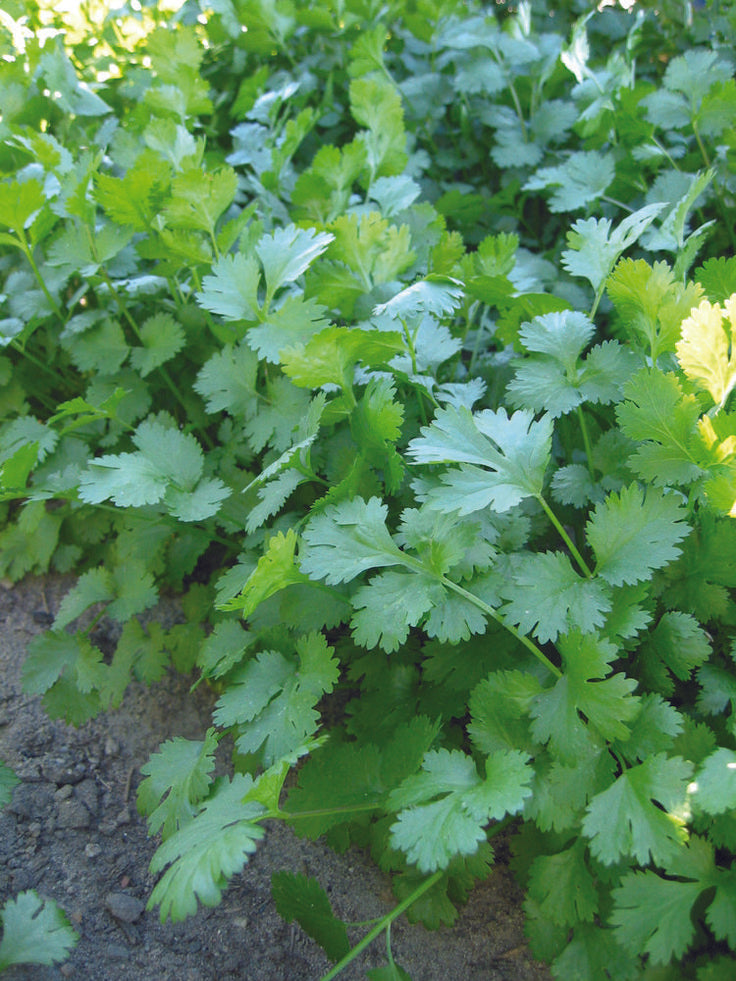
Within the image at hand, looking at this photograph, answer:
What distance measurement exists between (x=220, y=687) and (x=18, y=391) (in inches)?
29.6

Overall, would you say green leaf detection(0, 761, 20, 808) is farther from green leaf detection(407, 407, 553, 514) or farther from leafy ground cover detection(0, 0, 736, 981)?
green leaf detection(407, 407, 553, 514)

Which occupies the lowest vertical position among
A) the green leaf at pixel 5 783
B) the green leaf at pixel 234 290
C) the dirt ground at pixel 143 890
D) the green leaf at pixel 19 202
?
the dirt ground at pixel 143 890

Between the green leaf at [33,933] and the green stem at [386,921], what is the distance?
1.07ft

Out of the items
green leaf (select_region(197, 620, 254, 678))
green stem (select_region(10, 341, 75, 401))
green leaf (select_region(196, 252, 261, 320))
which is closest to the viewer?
green leaf (select_region(197, 620, 254, 678))

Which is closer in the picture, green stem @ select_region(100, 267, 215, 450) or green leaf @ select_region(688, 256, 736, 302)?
green leaf @ select_region(688, 256, 736, 302)

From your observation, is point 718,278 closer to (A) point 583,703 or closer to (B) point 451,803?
(A) point 583,703

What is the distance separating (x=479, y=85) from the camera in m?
1.98

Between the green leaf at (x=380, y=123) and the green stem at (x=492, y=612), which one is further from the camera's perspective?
the green leaf at (x=380, y=123)

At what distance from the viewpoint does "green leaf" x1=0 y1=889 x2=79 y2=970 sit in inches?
37.8

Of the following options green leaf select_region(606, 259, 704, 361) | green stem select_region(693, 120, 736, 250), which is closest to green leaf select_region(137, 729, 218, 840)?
green leaf select_region(606, 259, 704, 361)

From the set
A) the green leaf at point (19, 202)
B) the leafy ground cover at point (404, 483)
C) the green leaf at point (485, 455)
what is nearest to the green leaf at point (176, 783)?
the leafy ground cover at point (404, 483)

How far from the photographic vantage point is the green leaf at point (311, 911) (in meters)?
1.06

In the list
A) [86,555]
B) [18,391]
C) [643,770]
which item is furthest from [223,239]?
[643,770]

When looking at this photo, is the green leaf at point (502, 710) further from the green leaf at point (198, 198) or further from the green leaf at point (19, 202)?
the green leaf at point (19, 202)
